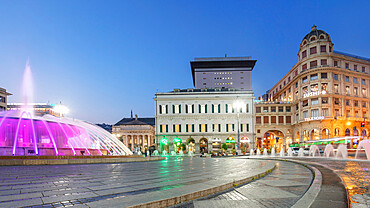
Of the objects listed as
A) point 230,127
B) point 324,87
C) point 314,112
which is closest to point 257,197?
point 230,127

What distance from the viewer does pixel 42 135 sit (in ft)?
69.2

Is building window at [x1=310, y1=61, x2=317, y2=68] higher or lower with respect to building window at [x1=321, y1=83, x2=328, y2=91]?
higher

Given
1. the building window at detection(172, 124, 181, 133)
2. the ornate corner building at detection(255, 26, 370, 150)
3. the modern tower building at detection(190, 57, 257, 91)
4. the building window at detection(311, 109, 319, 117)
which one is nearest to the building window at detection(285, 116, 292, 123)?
the ornate corner building at detection(255, 26, 370, 150)

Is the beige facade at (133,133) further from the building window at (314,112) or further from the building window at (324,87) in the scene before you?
the building window at (324,87)

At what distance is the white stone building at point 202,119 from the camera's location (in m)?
57.1

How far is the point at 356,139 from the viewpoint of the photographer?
4853 cm

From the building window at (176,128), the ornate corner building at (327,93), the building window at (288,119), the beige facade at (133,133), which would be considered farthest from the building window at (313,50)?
the beige facade at (133,133)

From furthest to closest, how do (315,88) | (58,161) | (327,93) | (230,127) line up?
(230,127), (315,88), (327,93), (58,161)

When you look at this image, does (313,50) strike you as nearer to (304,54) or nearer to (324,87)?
(304,54)

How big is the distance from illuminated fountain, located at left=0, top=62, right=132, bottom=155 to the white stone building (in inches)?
1288

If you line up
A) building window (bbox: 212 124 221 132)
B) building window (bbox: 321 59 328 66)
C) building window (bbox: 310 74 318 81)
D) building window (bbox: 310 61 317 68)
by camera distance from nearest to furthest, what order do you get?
building window (bbox: 321 59 328 66)
building window (bbox: 310 74 318 81)
building window (bbox: 310 61 317 68)
building window (bbox: 212 124 221 132)

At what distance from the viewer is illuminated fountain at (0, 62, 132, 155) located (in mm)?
18641

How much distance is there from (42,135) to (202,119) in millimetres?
40612

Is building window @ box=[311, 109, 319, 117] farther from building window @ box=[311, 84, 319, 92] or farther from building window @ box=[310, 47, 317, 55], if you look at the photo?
building window @ box=[310, 47, 317, 55]
